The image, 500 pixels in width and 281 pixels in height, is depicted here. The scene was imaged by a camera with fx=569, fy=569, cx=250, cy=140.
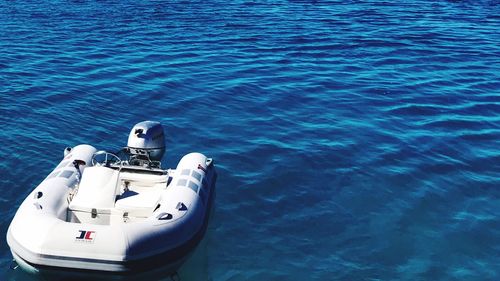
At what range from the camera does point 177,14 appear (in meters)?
25.6

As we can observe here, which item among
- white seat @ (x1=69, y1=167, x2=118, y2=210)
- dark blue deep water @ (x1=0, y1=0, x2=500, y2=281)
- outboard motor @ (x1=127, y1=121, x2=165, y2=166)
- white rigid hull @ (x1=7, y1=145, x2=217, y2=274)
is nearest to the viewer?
white rigid hull @ (x1=7, y1=145, x2=217, y2=274)

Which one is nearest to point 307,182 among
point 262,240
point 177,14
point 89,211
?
point 262,240

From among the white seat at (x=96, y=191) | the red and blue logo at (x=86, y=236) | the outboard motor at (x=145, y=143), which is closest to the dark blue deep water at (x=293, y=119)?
the white seat at (x=96, y=191)

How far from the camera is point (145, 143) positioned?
33.8 feet

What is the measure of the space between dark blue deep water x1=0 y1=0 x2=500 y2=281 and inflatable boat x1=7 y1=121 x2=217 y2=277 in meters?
0.98

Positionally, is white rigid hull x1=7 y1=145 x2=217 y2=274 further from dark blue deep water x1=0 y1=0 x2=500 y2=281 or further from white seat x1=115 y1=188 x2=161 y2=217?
dark blue deep water x1=0 y1=0 x2=500 y2=281

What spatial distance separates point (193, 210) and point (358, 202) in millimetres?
3865

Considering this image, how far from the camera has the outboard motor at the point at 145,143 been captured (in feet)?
33.8

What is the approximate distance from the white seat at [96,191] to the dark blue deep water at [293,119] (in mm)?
1438

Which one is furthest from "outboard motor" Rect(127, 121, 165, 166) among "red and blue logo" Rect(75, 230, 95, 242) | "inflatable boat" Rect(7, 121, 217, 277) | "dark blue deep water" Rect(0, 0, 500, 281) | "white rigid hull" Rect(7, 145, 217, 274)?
"red and blue logo" Rect(75, 230, 95, 242)

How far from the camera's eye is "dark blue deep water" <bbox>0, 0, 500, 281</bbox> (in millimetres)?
9898

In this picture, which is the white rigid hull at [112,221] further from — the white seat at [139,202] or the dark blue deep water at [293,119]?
the dark blue deep water at [293,119]

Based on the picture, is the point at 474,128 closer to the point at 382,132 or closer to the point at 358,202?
the point at 382,132

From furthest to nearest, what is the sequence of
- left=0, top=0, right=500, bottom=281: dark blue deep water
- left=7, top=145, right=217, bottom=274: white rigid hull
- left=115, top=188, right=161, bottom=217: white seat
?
left=0, top=0, right=500, bottom=281: dark blue deep water, left=115, top=188, right=161, bottom=217: white seat, left=7, top=145, right=217, bottom=274: white rigid hull
